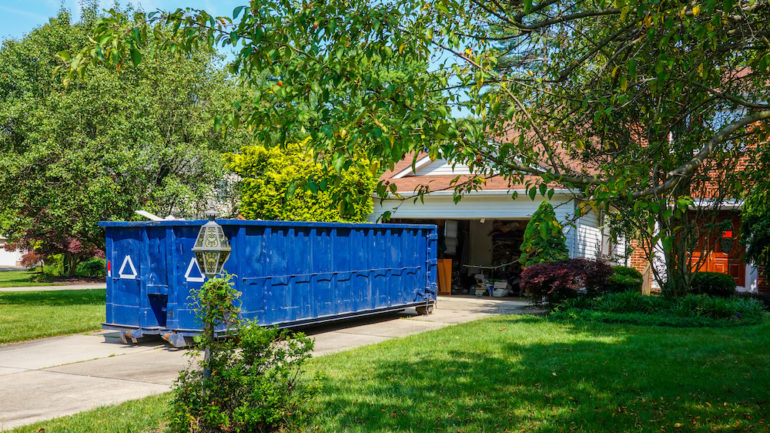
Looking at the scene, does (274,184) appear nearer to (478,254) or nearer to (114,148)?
(114,148)

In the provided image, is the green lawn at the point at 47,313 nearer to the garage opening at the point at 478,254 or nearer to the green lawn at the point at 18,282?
the green lawn at the point at 18,282

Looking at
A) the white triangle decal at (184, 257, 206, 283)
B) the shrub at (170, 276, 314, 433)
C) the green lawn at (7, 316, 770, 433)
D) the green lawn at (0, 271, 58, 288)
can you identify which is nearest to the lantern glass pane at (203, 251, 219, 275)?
the shrub at (170, 276, 314, 433)

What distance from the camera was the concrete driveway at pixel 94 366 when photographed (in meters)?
6.90

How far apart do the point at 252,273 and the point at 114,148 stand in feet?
26.2

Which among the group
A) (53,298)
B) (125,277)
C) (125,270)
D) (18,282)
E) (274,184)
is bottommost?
(18,282)

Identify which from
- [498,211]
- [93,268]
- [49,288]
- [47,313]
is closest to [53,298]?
[47,313]

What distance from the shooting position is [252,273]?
10750mm

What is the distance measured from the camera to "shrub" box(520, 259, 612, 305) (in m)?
14.2

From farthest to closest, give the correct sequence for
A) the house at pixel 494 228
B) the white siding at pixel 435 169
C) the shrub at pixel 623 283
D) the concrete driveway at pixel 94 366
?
the white siding at pixel 435 169 → the house at pixel 494 228 → the shrub at pixel 623 283 → the concrete driveway at pixel 94 366

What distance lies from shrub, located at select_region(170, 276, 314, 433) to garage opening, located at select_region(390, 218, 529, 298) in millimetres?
16228

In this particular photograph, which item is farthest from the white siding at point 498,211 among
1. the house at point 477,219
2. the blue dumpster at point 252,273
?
the blue dumpster at point 252,273

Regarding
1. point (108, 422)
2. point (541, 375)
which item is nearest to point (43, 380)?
point (108, 422)

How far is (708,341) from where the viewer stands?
417 inches

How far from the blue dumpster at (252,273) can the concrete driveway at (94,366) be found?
0.47m
